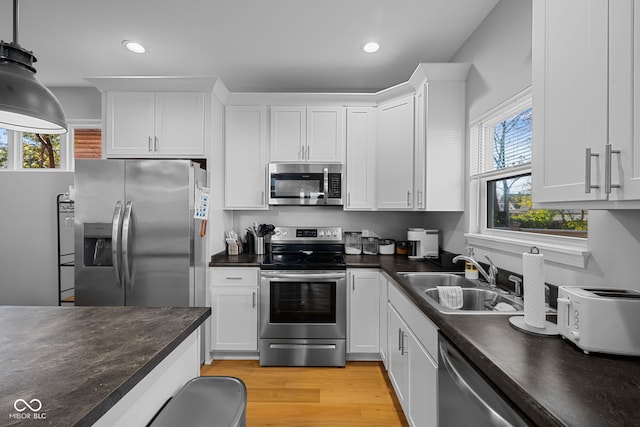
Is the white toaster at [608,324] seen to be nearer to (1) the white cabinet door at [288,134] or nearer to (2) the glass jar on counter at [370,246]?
(2) the glass jar on counter at [370,246]

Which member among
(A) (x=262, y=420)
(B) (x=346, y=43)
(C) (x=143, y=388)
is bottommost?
(A) (x=262, y=420)

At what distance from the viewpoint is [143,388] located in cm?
92

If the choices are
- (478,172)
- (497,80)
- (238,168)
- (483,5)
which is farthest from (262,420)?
(483,5)

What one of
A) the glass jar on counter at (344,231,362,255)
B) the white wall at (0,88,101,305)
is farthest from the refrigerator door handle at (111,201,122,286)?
the glass jar on counter at (344,231,362,255)

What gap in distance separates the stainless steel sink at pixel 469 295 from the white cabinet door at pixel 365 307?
0.51 meters

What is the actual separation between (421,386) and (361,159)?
82.1 inches

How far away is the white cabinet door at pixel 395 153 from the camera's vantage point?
9.22 ft

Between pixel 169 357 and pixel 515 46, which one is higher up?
pixel 515 46

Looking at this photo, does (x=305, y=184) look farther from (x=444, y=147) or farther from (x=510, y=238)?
(x=510, y=238)

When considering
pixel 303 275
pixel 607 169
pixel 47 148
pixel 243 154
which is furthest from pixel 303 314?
pixel 47 148

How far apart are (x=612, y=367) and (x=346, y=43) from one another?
257 centimetres

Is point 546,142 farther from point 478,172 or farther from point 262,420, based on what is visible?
point 262,420

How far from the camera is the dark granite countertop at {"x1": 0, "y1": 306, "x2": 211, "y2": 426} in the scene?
0.68 metres

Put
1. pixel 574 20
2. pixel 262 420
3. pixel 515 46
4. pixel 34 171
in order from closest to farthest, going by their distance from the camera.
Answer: pixel 574 20, pixel 515 46, pixel 262 420, pixel 34 171
